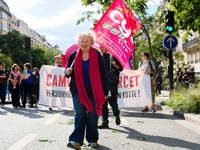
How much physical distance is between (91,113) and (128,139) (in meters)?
1.04

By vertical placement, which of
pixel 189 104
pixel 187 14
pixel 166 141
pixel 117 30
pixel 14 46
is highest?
pixel 14 46

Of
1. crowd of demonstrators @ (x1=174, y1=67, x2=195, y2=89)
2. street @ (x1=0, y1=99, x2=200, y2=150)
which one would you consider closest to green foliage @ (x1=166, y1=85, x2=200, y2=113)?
street @ (x1=0, y1=99, x2=200, y2=150)

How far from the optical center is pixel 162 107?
30.8 ft

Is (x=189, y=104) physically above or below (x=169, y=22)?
below

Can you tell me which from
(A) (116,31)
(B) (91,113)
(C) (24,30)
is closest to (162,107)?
(A) (116,31)

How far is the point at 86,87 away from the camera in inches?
156

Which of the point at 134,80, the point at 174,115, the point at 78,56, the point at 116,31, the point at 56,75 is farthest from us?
the point at 56,75

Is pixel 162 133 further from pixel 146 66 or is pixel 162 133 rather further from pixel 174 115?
pixel 146 66

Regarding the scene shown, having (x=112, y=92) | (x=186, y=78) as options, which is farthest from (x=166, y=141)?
(x=186, y=78)

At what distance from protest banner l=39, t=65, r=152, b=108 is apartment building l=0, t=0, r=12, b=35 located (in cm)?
6747

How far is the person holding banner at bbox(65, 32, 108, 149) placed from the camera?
3887 mm

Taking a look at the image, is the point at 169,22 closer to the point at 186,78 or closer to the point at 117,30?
the point at 117,30

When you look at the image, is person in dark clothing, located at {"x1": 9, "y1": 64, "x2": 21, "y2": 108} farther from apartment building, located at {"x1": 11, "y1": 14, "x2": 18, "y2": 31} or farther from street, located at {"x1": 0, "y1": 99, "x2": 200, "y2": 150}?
apartment building, located at {"x1": 11, "y1": 14, "x2": 18, "y2": 31}

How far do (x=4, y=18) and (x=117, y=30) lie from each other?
7373 centimetres
